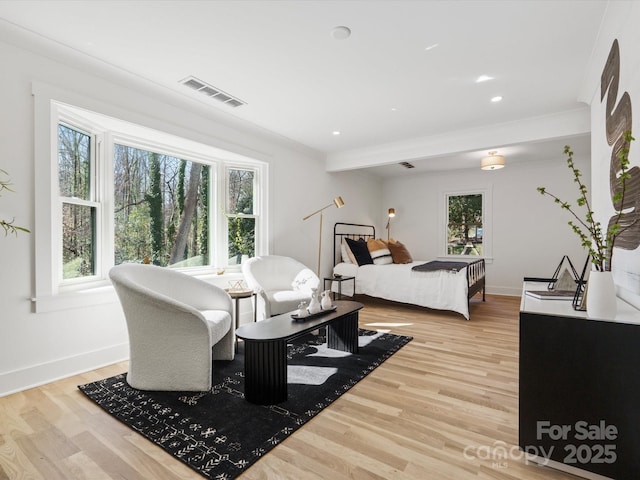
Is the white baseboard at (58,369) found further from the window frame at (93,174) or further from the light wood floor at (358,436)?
the window frame at (93,174)

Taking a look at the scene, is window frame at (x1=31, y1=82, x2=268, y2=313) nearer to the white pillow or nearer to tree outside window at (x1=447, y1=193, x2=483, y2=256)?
the white pillow

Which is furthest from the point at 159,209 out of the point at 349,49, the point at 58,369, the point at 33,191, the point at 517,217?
the point at 517,217

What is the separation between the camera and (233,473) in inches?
57.6

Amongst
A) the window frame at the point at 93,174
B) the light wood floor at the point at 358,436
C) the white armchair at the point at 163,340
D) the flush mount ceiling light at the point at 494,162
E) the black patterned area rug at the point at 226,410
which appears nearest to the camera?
the light wood floor at the point at 358,436

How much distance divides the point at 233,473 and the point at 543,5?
3087 mm

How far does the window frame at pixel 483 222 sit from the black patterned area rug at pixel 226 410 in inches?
171

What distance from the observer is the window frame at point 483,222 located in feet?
20.4

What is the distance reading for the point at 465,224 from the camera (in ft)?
21.3

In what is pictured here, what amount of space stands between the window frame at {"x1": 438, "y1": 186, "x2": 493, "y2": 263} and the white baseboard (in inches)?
228

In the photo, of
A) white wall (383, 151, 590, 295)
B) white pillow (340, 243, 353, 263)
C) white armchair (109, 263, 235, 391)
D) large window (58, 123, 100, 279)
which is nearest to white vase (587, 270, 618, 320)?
white armchair (109, 263, 235, 391)

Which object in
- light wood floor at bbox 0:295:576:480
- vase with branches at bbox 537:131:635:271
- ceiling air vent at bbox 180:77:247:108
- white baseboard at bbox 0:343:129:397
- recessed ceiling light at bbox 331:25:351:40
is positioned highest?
recessed ceiling light at bbox 331:25:351:40

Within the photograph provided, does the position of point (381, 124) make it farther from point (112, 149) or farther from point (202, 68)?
point (112, 149)

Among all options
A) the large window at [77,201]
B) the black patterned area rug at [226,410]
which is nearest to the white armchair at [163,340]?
the black patterned area rug at [226,410]

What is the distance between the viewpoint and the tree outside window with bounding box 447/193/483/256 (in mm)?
6344
